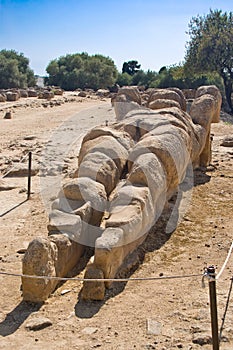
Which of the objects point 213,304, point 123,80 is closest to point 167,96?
point 213,304

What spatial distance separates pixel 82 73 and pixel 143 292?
36.3 meters

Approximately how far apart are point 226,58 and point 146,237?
18.5 m

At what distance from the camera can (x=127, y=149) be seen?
6891 mm

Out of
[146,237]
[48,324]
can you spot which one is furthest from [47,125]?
[48,324]

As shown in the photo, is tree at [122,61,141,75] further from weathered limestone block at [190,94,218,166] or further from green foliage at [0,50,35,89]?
weathered limestone block at [190,94,218,166]

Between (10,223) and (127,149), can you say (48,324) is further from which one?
(127,149)

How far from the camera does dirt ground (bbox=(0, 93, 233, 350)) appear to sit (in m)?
3.66

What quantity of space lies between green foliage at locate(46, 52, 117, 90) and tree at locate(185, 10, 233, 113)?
637 inches

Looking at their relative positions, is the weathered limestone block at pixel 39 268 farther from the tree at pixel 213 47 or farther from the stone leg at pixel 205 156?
Answer: the tree at pixel 213 47

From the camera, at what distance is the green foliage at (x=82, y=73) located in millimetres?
39219

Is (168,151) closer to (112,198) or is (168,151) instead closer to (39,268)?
(112,198)

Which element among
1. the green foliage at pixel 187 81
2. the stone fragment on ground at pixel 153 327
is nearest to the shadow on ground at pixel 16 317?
the stone fragment on ground at pixel 153 327

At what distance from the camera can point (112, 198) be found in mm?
5594

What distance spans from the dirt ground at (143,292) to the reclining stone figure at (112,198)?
21 cm
